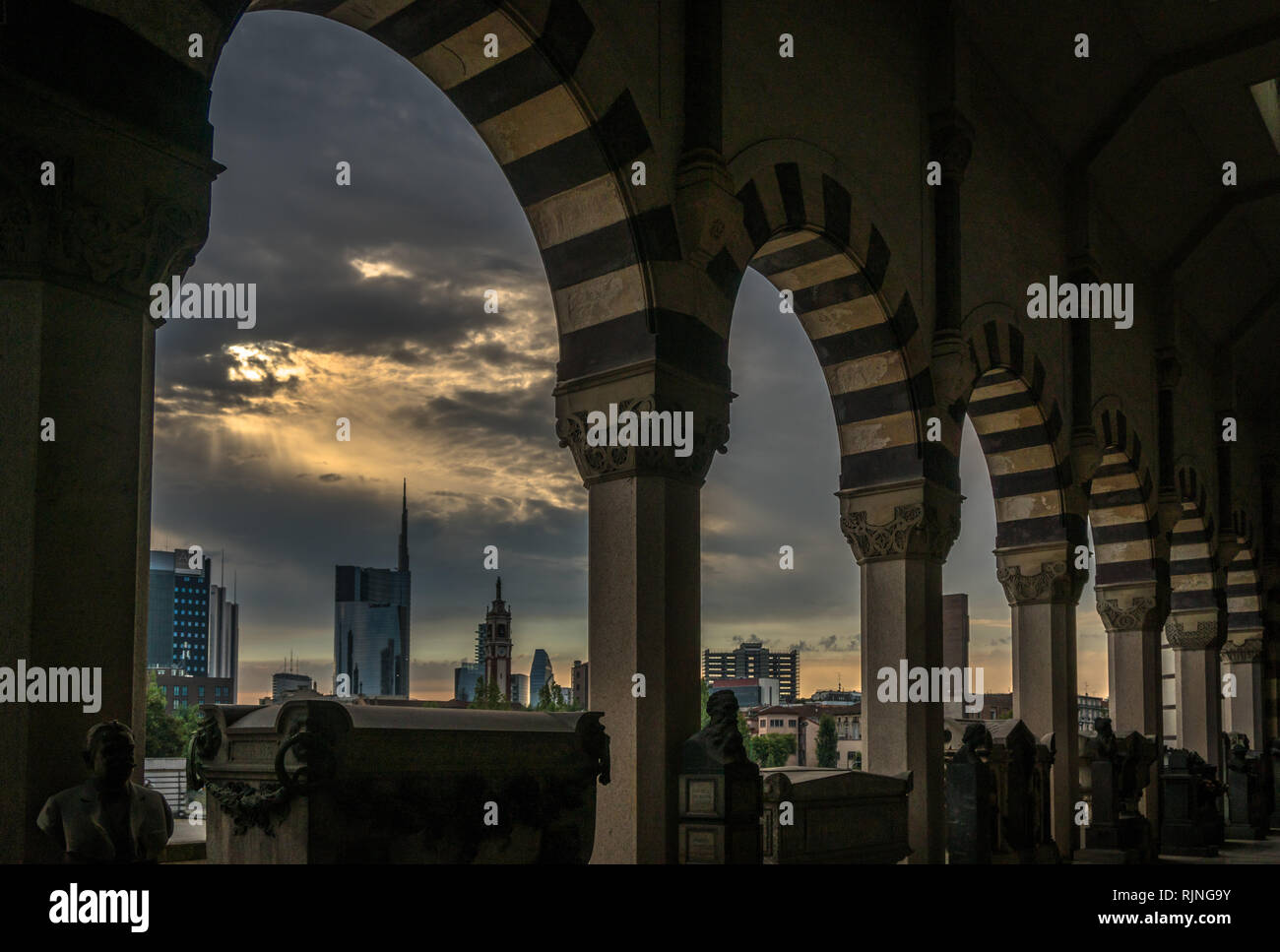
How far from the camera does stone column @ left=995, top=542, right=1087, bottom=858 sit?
11.4 m

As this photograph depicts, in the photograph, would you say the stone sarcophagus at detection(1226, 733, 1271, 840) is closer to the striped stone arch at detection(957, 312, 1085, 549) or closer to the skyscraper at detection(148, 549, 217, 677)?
the striped stone arch at detection(957, 312, 1085, 549)

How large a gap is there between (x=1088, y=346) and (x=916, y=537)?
488 cm

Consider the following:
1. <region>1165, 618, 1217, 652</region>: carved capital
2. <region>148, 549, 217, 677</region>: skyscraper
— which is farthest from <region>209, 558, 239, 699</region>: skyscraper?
<region>1165, 618, 1217, 652</region>: carved capital

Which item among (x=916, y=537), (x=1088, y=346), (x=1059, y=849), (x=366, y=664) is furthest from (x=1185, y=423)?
(x=366, y=664)

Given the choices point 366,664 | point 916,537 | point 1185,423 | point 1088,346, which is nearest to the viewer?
point 916,537

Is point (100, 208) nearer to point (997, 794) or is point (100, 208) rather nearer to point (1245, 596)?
point (997, 794)

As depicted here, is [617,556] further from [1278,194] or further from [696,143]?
[1278,194]

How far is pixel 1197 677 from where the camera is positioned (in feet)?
57.8

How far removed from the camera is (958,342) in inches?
375

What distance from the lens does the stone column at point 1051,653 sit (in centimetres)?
1141

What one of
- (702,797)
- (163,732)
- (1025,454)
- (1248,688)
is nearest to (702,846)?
(702,797)

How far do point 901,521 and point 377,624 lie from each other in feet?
111
